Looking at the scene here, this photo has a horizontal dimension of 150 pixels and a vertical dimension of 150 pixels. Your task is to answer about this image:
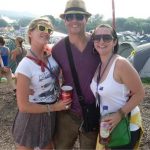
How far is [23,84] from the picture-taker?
3.08m

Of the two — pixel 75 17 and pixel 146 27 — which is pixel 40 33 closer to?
pixel 75 17

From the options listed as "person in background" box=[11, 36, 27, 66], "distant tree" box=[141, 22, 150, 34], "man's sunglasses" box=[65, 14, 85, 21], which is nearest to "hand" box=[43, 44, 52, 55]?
"man's sunglasses" box=[65, 14, 85, 21]

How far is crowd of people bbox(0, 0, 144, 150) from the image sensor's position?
2961 mm

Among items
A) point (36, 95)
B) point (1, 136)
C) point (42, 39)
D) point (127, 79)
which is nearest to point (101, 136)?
point (127, 79)

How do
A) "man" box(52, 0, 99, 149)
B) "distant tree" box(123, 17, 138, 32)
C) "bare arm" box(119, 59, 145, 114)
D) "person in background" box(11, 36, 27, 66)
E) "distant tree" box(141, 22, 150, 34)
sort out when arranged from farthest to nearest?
1. "distant tree" box(123, 17, 138, 32)
2. "distant tree" box(141, 22, 150, 34)
3. "person in background" box(11, 36, 27, 66)
4. "man" box(52, 0, 99, 149)
5. "bare arm" box(119, 59, 145, 114)

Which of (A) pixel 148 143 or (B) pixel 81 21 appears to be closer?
(B) pixel 81 21

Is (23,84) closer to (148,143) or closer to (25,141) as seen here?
(25,141)

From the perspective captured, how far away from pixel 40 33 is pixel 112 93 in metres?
0.88

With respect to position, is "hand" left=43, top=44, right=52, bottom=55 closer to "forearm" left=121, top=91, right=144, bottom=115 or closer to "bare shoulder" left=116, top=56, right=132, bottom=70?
"bare shoulder" left=116, top=56, right=132, bottom=70

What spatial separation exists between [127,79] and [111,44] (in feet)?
1.26

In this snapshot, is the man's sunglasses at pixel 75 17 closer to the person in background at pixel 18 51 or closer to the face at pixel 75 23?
the face at pixel 75 23

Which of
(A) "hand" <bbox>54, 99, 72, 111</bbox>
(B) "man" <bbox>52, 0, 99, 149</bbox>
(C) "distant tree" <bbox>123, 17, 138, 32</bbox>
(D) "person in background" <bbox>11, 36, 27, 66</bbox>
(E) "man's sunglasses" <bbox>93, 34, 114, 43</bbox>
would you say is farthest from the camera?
(C) "distant tree" <bbox>123, 17, 138, 32</bbox>

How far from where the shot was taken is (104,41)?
3047 millimetres

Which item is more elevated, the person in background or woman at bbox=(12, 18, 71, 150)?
woman at bbox=(12, 18, 71, 150)
